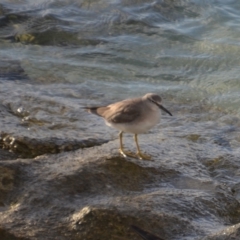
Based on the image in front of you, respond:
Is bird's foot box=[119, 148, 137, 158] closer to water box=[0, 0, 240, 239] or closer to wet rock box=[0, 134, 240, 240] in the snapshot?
wet rock box=[0, 134, 240, 240]

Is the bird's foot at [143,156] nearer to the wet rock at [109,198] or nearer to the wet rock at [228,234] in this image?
the wet rock at [109,198]

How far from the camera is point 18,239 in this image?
165 inches

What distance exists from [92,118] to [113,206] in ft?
8.31

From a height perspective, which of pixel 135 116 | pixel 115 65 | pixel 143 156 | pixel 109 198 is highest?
pixel 135 116

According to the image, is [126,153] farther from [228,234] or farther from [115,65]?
[115,65]

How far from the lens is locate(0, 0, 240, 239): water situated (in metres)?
6.72

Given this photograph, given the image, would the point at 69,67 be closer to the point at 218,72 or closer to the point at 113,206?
the point at 218,72

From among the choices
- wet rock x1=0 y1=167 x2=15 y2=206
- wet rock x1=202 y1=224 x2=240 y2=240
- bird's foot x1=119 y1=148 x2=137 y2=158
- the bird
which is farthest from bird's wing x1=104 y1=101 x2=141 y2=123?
wet rock x1=202 y1=224 x2=240 y2=240

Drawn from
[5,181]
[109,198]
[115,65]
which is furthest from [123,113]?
[115,65]

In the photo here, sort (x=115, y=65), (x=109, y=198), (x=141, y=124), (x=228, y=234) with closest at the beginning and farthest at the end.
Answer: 1. (x=228, y=234)
2. (x=109, y=198)
3. (x=141, y=124)
4. (x=115, y=65)

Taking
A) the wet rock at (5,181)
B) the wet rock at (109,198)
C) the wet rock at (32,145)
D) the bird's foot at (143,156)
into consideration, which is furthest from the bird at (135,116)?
the wet rock at (5,181)

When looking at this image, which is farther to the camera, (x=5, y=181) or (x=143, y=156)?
(x=143, y=156)

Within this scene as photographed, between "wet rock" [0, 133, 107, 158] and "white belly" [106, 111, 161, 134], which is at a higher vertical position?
"white belly" [106, 111, 161, 134]

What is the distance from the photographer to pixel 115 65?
31.4 ft
